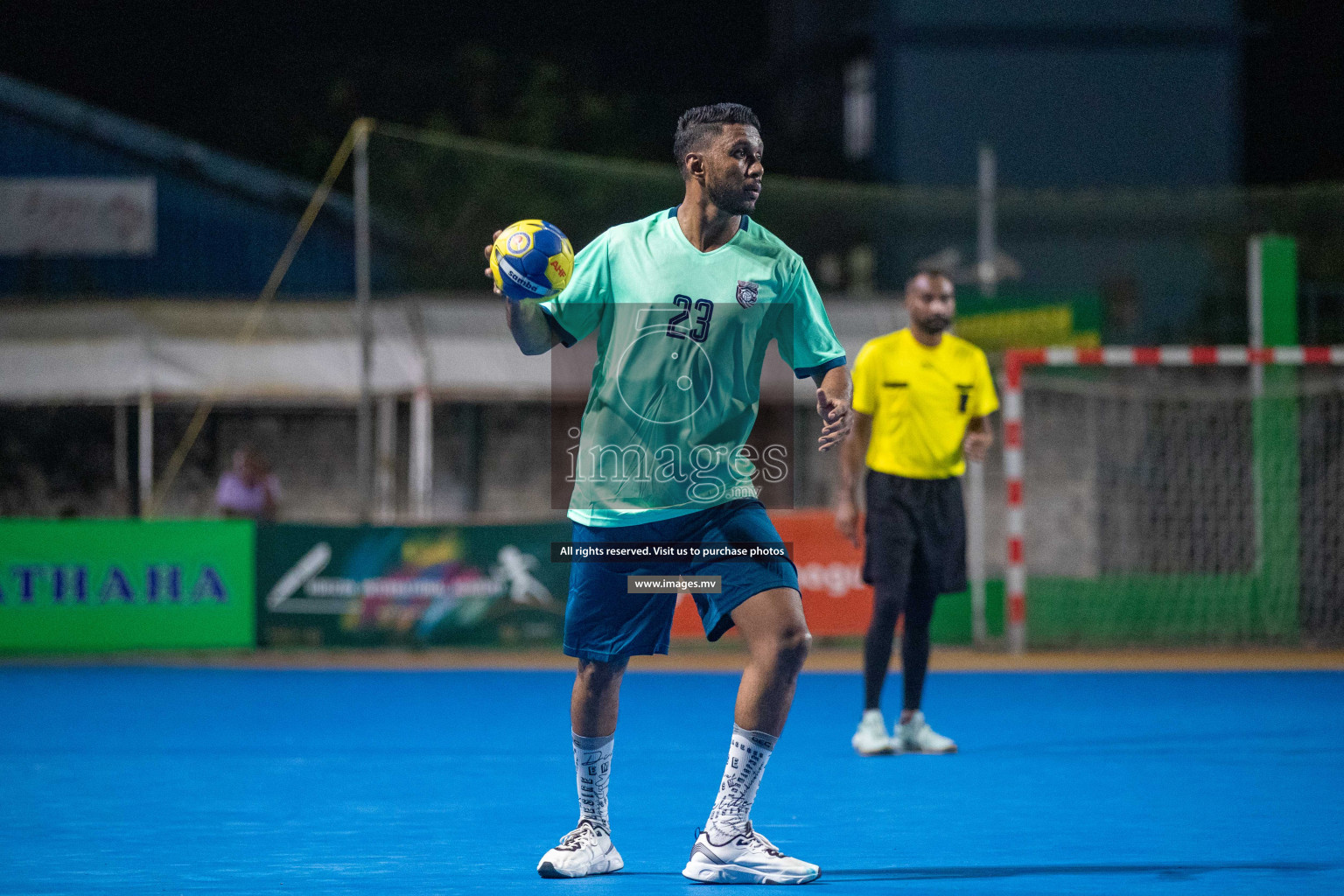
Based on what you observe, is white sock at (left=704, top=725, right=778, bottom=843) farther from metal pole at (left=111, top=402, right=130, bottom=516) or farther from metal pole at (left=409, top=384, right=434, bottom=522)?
metal pole at (left=111, top=402, right=130, bottom=516)

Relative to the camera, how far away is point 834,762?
7.31 metres

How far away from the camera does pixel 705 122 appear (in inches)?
190

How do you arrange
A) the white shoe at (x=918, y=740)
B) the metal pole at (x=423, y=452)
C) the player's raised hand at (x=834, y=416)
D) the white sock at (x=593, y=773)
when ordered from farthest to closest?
1. the metal pole at (x=423, y=452)
2. the white shoe at (x=918, y=740)
3. the white sock at (x=593, y=773)
4. the player's raised hand at (x=834, y=416)

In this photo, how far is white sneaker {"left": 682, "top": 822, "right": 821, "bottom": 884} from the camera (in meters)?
4.73

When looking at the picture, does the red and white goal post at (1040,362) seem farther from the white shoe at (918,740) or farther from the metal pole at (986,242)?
the white shoe at (918,740)

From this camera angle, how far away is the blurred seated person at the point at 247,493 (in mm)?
18016

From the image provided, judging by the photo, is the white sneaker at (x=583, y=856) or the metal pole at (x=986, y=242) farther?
the metal pole at (x=986, y=242)

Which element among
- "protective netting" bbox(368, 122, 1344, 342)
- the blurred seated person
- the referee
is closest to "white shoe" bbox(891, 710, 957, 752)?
the referee

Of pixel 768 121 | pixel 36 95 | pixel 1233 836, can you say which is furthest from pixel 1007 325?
pixel 768 121

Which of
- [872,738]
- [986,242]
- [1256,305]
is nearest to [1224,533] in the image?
[1256,305]

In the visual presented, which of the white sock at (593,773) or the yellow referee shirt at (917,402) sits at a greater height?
the yellow referee shirt at (917,402)

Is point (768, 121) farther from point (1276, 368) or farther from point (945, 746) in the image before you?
point (945, 746)

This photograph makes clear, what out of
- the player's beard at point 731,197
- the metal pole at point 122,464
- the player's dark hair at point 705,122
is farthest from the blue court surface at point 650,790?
the metal pole at point 122,464

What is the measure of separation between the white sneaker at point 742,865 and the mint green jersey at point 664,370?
0.93 metres
